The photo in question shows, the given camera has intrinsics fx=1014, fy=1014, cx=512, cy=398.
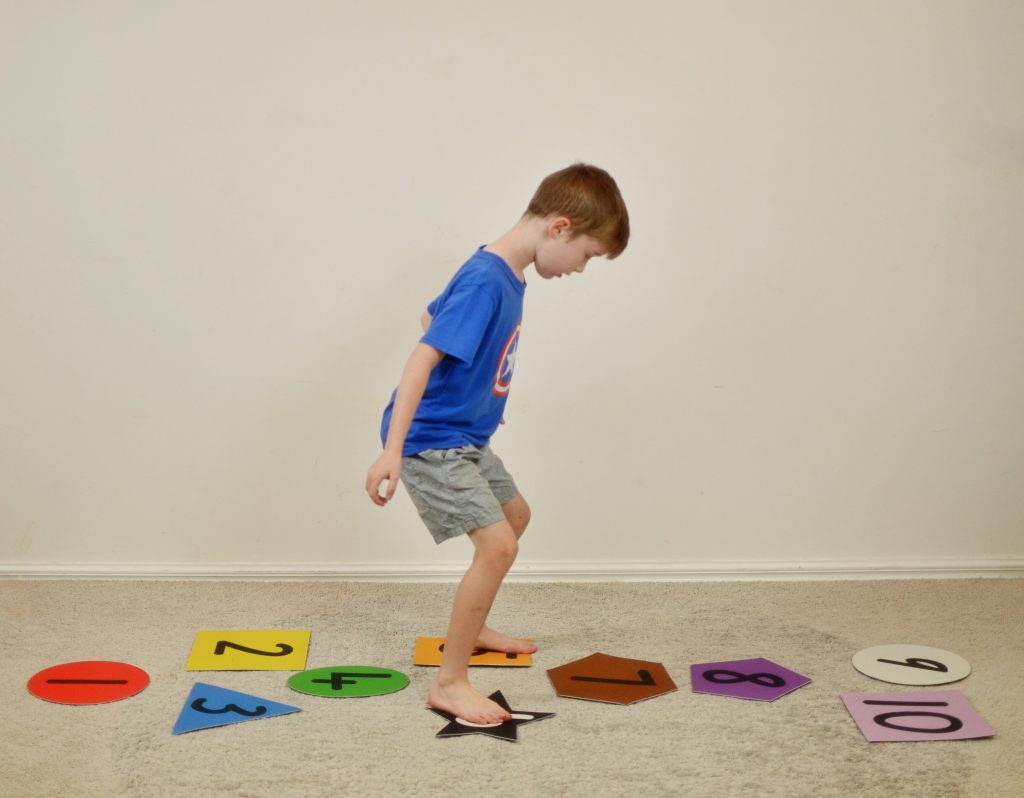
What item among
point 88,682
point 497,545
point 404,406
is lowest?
point 88,682

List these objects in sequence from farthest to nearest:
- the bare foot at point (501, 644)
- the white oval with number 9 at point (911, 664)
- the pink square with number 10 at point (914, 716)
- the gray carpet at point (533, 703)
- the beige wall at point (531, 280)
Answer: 1. the beige wall at point (531, 280)
2. the bare foot at point (501, 644)
3. the white oval with number 9 at point (911, 664)
4. the pink square with number 10 at point (914, 716)
5. the gray carpet at point (533, 703)

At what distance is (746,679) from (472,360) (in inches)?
25.7

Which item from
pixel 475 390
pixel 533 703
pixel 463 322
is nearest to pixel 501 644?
pixel 533 703

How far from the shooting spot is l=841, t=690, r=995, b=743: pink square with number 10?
136 centimetres

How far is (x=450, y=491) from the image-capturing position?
1506mm

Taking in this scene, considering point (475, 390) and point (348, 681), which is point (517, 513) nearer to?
point (475, 390)

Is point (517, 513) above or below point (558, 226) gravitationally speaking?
below

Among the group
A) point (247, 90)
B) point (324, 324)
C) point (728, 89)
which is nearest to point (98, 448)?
point (324, 324)

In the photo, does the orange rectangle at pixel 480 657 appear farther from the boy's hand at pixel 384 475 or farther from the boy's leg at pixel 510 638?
the boy's hand at pixel 384 475

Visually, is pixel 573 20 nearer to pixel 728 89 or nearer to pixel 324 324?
pixel 728 89

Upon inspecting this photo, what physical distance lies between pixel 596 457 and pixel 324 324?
612mm

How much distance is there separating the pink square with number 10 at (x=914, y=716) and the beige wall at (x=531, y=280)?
637 millimetres

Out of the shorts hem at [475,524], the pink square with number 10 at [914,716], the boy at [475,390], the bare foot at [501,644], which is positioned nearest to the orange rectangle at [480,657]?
the bare foot at [501,644]

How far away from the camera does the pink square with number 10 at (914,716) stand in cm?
136
